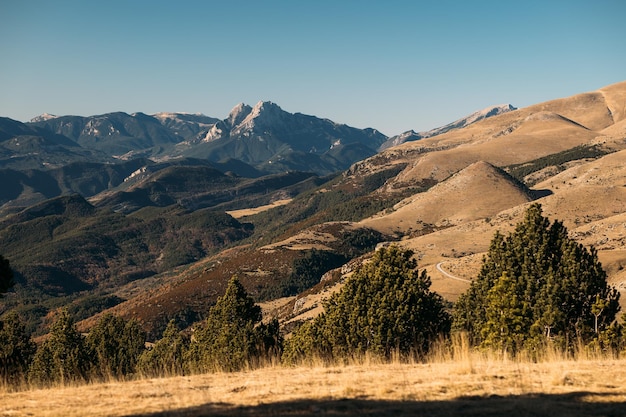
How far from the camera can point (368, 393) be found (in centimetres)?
1562

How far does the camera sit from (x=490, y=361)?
20.7 metres

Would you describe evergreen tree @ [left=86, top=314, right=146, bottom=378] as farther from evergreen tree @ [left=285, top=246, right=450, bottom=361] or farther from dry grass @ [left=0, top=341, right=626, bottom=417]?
dry grass @ [left=0, top=341, right=626, bottom=417]

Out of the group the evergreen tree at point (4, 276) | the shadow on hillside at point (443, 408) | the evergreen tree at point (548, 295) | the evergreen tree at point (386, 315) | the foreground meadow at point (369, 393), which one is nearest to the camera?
the shadow on hillside at point (443, 408)

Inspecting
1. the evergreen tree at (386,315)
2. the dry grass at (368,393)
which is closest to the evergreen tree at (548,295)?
the evergreen tree at (386,315)

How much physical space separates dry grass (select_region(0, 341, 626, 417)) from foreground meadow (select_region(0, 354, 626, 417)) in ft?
0.09

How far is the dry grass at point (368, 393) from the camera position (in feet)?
45.4

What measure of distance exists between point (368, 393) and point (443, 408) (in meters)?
2.57

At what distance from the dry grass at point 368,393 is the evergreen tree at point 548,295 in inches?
425

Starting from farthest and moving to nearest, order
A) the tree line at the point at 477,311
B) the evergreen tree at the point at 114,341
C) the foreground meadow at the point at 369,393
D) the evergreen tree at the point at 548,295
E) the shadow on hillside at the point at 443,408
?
the evergreen tree at the point at 114,341, the evergreen tree at the point at 548,295, the tree line at the point at 477,311, the foreground meadow at the point at 369,393, the shadow on hillside at the point at 443,408

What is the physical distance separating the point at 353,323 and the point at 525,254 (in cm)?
1236

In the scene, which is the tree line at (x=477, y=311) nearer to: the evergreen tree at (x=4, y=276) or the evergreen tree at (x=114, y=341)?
the evergreen tree at (x=4, y=276)

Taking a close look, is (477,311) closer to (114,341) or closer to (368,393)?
(368,393)

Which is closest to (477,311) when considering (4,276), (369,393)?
(369,393)

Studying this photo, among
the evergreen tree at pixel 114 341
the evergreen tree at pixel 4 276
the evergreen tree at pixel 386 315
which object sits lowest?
the evergreen tree at pixel 114 341
